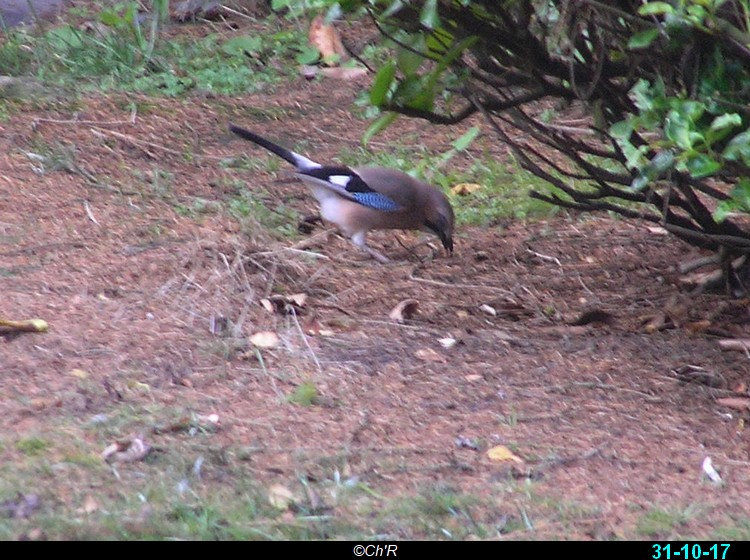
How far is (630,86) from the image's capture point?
4652mm

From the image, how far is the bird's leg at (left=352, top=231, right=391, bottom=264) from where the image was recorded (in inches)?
239

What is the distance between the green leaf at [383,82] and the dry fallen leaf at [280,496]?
5.58 feet

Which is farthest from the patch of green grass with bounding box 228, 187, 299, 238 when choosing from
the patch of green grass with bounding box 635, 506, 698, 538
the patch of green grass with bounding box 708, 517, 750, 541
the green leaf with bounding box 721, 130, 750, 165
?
the patch of green grass with bounding box 708, 517, 750, 541

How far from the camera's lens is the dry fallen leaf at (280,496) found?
329 centimetres

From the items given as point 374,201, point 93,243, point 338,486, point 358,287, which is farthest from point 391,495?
point 374,201

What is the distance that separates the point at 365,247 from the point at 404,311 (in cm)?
116

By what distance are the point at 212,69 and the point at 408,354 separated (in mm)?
4418

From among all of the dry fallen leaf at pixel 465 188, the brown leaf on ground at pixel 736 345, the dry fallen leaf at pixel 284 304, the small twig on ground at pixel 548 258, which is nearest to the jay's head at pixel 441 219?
the small twig on ground at pixel 548 258

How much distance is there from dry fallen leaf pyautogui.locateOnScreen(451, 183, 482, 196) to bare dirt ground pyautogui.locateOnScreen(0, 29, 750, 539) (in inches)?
17.1

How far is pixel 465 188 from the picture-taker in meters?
7.23

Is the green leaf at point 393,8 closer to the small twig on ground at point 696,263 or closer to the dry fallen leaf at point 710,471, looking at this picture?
the dry fallen leaf at point 710,471

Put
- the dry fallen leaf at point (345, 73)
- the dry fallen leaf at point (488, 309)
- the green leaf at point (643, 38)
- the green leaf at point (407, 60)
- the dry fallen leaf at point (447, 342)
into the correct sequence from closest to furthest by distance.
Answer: the green leaf at point (643, 38) < the green leaf at point (407, 60) < the dry fallen leaf at point (447, 342) < the dry fallen leaf at point (488, 309) < the dry fallen leaf at point (345, 73)

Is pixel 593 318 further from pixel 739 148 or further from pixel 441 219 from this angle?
pixel 739 148

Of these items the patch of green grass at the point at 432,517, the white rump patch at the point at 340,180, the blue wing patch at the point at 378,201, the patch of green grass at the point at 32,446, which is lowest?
the blue wing patch at the point at 378,201
